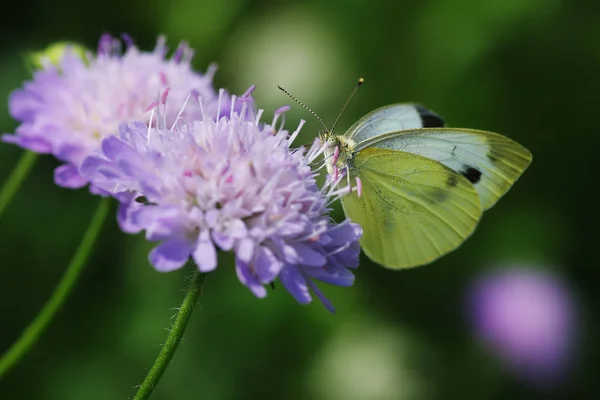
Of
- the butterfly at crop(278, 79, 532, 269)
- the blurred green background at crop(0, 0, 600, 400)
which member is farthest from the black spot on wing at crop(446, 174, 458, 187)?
the blurred green background at crop(0, 0, 600, 400)

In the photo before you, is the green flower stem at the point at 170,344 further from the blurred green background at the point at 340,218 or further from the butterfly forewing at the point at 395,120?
the blurred green background at the point at 340,218

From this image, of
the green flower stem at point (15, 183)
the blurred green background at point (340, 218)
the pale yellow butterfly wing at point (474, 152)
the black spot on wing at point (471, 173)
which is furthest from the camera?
the blurred green background at point (340, 218)

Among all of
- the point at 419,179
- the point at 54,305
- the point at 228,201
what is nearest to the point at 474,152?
the point at 419,179

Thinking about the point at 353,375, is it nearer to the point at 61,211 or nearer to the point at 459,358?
the point at 459,358

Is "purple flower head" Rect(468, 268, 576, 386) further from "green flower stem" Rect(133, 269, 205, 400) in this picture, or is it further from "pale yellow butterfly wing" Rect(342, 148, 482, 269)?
"green flower stem" Rect(133, 269, 205, 400)

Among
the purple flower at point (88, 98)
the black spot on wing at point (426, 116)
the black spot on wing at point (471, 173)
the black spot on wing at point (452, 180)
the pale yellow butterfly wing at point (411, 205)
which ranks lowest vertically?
the purple flower at point (88, 98)

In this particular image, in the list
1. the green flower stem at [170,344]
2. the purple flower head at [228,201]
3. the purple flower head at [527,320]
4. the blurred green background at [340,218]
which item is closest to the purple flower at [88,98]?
the purple flower head at [228,201]
